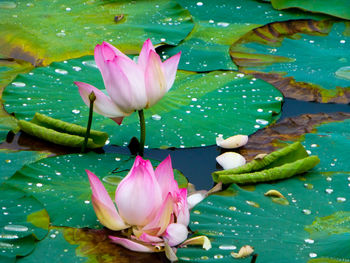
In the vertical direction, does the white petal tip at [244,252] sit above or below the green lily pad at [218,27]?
below

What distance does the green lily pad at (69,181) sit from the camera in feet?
5.13

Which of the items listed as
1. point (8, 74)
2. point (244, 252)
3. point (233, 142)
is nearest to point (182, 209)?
point (244, 252)

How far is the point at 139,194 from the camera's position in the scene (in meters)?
1.40

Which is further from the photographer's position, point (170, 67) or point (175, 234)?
point (170, 67)

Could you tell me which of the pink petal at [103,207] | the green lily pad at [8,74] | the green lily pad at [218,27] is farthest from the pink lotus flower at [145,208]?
the green lily pad at [218,27]

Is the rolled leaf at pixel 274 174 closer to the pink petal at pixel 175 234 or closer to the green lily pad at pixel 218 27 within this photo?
the pink petal at pixel 175 234

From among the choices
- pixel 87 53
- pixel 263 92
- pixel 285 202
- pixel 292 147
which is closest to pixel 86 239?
pixel 285 202

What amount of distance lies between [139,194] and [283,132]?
78 centimetres

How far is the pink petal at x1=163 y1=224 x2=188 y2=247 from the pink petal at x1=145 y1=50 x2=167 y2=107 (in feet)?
1.33

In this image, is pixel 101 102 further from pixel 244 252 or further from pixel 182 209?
pixel 244 252

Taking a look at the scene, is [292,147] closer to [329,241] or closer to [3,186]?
[329,241]

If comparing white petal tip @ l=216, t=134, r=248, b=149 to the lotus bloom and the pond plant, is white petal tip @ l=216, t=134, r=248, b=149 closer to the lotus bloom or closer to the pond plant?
the pond plant

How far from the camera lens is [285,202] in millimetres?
1621

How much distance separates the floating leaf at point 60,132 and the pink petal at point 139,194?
47 cm
